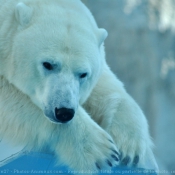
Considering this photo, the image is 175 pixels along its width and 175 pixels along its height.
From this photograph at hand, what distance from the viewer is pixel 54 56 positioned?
65.9 inches

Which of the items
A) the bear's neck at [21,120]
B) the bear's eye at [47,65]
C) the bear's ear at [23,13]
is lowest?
the bear's neck at [21,120]

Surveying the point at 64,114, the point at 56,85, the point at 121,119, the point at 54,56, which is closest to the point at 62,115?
the point at 64,114

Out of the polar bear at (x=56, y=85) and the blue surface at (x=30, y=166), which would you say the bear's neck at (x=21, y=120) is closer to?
the polar bear at (x=56, y=85)

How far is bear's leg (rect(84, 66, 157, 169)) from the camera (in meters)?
1.85

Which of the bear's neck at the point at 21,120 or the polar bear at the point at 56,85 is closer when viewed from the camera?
the polar bear at the point at 56,85

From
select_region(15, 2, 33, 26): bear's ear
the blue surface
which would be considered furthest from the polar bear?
the blue surface

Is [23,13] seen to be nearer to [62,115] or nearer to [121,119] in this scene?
[62,115]

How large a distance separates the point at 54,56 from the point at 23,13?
10.4 inches

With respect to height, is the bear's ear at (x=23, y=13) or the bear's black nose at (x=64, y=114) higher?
the bear's ear at (x=23, y=13)

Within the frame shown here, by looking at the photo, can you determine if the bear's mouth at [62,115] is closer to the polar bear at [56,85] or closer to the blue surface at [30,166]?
the polar bear at [56,85]

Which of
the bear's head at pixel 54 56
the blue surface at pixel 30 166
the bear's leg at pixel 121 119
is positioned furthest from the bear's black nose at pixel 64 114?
the bear's leg at pixel 121 119

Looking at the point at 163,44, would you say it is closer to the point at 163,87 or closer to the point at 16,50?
the point at 163,87

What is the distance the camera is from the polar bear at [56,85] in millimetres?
1695

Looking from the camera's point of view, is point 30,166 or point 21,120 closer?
point 30,166
